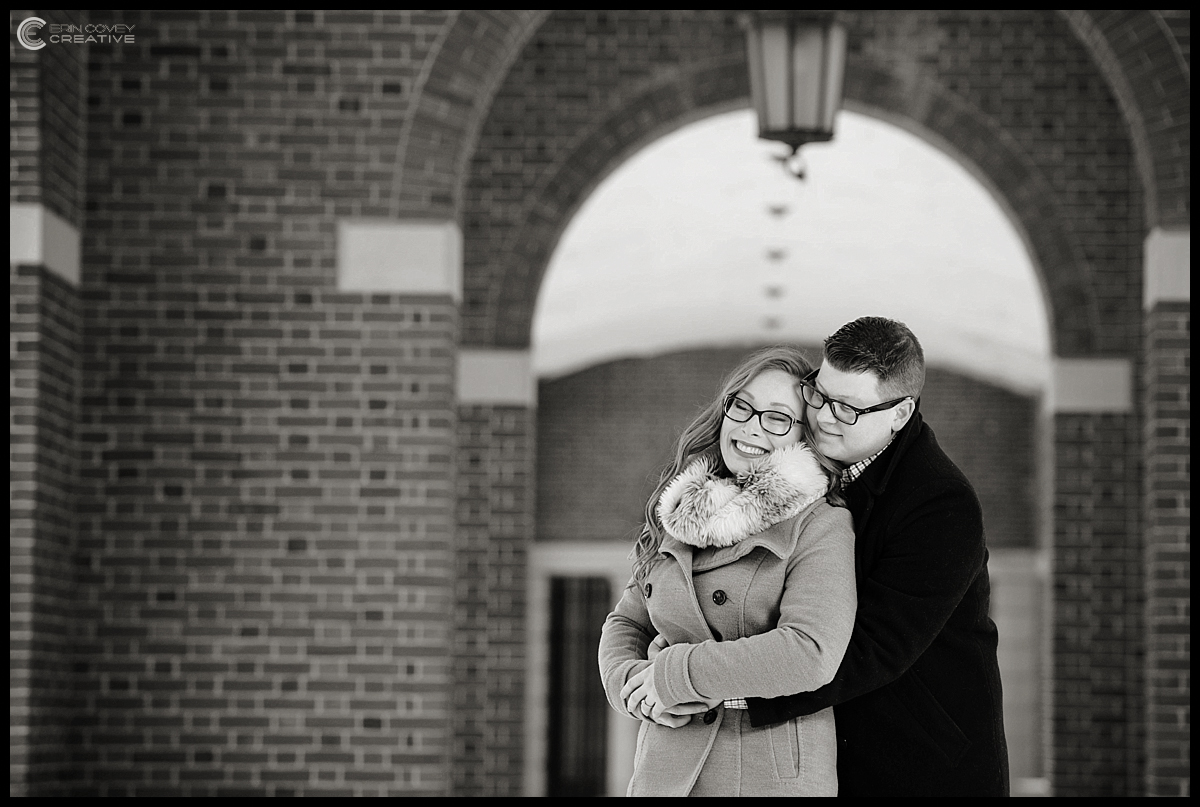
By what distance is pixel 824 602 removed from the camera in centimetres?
335

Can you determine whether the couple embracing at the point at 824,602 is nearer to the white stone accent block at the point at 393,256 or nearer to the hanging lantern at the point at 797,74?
the white stone accent block at the point at 393,256

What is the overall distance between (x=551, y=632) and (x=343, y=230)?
36.7ft

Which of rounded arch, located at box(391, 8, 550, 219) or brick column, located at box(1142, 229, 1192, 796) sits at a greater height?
rounded arch, located at box(391, 8, 550, 219)

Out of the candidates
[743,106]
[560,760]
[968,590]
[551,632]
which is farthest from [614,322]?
[968,590]

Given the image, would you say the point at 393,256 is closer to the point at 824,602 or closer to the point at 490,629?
the point at 824,602

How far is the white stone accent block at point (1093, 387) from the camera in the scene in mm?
11305

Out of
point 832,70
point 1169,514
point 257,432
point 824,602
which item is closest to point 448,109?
point 257,432

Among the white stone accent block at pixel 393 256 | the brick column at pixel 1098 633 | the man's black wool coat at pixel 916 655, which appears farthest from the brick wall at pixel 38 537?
the brick column at pixel 1098 633

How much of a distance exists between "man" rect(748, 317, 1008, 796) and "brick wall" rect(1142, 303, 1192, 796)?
13.9ft

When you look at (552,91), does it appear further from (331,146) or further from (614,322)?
(614,322)

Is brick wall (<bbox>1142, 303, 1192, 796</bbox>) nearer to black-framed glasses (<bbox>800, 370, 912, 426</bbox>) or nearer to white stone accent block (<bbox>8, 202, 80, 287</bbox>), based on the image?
black-framed glasses (<bbox>800, 370, 912, 426</bbox>)

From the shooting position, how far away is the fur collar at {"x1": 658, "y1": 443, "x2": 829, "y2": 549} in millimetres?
3436

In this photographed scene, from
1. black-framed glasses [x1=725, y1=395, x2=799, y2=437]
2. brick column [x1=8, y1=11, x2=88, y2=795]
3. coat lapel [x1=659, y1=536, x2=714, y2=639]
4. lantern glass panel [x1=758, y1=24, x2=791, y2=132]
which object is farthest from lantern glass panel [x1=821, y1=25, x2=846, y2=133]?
coat lapel [x1=659, y1=536, x2=714, y2=639]

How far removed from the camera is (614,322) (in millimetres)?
17281
